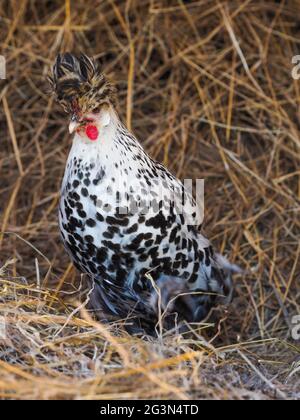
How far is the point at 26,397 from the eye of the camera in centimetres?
174

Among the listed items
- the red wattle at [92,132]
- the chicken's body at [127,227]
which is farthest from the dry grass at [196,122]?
the red wattle at [92,132]

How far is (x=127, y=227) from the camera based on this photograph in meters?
2.29

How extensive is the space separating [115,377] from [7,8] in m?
2.34

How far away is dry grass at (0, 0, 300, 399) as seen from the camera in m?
3.02

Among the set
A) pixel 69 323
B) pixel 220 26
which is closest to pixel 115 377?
pixel 69 323

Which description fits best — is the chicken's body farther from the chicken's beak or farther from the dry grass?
the dry grass

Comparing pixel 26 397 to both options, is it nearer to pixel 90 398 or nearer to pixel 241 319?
pixel 90 398

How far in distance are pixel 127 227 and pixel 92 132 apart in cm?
30

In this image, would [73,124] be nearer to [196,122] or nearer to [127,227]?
[127,227]

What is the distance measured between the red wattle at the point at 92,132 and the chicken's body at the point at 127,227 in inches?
0.7

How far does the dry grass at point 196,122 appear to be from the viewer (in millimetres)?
3021

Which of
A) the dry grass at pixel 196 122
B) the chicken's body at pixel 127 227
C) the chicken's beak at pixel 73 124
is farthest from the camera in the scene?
the dry grass at pixel 196 122

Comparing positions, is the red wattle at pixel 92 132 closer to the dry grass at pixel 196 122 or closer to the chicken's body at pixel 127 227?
the chicken's body at pixel 127 227

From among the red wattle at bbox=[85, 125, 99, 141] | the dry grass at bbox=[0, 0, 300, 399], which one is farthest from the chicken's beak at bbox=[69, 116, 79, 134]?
the dry grass at bbox=[0, 0, 300, 399]
